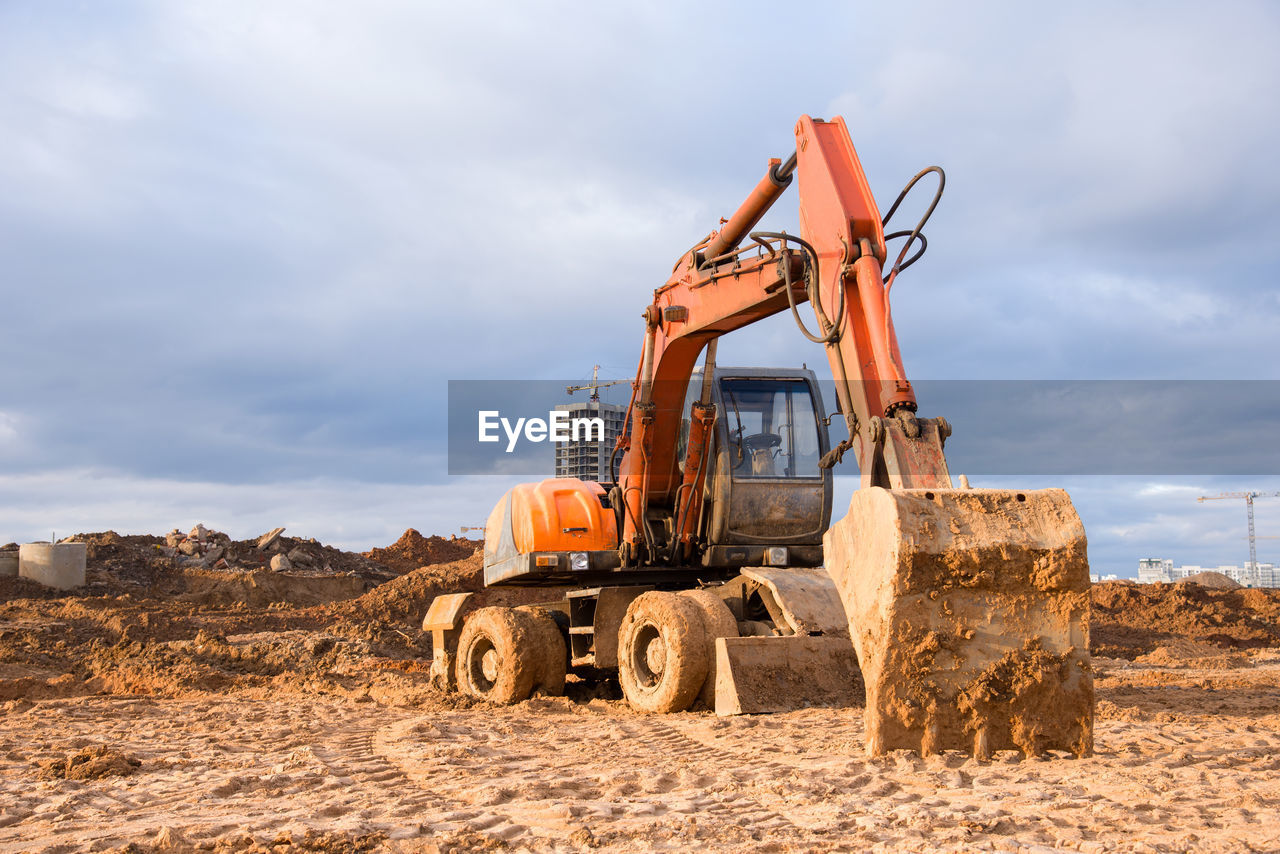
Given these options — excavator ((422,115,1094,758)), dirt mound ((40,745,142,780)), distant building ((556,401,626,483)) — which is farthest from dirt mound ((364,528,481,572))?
dirt mound ((40,745,142,780))

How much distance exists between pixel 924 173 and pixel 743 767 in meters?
3.76

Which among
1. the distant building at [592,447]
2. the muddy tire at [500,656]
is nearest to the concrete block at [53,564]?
the distant building at [592,447]

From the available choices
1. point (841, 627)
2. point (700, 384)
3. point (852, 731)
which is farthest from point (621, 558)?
point (852, 731)

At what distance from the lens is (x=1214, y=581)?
26.3 m

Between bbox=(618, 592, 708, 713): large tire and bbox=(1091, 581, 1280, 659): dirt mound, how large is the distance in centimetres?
1112

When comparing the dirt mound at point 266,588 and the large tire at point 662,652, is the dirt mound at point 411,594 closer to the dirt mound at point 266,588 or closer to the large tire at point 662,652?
the dirt mound at point 266,588

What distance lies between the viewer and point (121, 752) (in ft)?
22.1

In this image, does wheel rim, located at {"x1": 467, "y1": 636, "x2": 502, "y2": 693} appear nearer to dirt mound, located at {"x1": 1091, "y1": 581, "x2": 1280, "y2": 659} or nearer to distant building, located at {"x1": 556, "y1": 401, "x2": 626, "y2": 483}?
distant building, located at {"x1": 556, "y1": 401, "x2": 626, "y2": 483}

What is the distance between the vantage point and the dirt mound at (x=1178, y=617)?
60.9 feet

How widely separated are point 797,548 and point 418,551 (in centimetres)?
2429

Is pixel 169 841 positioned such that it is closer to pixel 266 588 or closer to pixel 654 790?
pixel 654 790

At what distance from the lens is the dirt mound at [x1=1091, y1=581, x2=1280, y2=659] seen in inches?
731

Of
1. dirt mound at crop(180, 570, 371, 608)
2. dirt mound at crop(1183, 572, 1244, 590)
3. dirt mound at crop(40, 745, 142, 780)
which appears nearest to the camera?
dirt mound at crop(40, 745, 142, 780)

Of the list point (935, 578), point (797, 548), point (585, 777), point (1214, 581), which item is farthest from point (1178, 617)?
point (585, 777)
